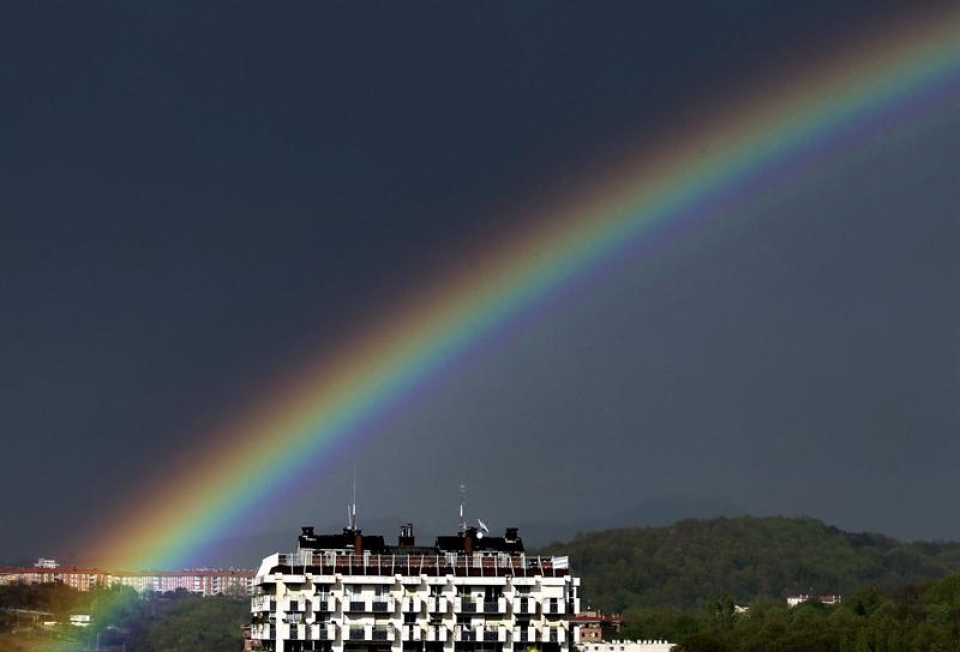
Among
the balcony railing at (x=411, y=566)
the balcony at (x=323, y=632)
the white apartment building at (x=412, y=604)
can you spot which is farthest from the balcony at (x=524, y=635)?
the balcony at (x=323, y=632)

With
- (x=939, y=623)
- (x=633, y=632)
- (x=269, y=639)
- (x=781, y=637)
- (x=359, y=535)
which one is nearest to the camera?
(x=269, y=639)

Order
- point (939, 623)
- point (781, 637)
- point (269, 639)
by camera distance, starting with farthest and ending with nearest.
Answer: point (939, 623), point (781, 637), point (269, 639)

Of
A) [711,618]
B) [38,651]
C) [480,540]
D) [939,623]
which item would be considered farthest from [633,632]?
[480,540]

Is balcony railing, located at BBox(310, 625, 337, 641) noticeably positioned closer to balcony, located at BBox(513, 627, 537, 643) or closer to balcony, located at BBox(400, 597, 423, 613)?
balcony, located at BBox(400, 597, 423, 613)

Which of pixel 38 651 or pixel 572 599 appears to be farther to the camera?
pixel 38 651

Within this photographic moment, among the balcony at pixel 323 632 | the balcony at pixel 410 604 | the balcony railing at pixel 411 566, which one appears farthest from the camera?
the balcony railing at pixel 411 566

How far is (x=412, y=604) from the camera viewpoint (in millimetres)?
82375

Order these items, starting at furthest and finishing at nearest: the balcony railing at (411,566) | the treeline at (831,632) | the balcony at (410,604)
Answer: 1. the treeline at (831,632)
2. the balcony railing at (411,566)
3. the balcony at (410,604)

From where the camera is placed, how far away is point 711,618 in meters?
199

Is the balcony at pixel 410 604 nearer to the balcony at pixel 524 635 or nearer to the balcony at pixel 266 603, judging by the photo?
the balcony at pixel 524 635

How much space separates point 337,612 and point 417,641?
3.50m

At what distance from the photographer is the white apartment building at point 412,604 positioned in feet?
269

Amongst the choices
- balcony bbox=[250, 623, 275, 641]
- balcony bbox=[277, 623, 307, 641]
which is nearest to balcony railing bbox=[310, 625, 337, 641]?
balcony bbox=[277, 623, 307, 641]

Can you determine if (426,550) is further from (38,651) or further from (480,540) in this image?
(38,651)
